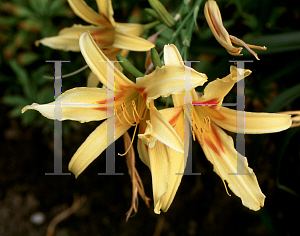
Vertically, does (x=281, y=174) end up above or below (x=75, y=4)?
below

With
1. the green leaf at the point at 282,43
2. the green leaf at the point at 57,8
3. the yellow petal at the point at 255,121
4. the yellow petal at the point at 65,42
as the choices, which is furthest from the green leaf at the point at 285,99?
the green leaf at the point at 57,8

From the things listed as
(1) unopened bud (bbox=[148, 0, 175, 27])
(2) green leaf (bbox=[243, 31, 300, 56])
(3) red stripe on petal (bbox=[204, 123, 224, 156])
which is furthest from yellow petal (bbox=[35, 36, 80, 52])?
(2) green leaf (bbox=[243, 31, 300, 56])

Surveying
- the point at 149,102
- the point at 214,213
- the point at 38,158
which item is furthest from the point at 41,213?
the point at 149,102

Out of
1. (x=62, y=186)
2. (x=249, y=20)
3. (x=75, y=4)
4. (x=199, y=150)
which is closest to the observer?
(x=75, y=4)

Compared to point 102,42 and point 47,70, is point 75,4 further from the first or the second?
point 47,70

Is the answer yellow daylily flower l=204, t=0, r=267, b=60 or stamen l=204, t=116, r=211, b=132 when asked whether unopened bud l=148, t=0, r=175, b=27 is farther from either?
stamen l=204, t=116, r=211, b=132
